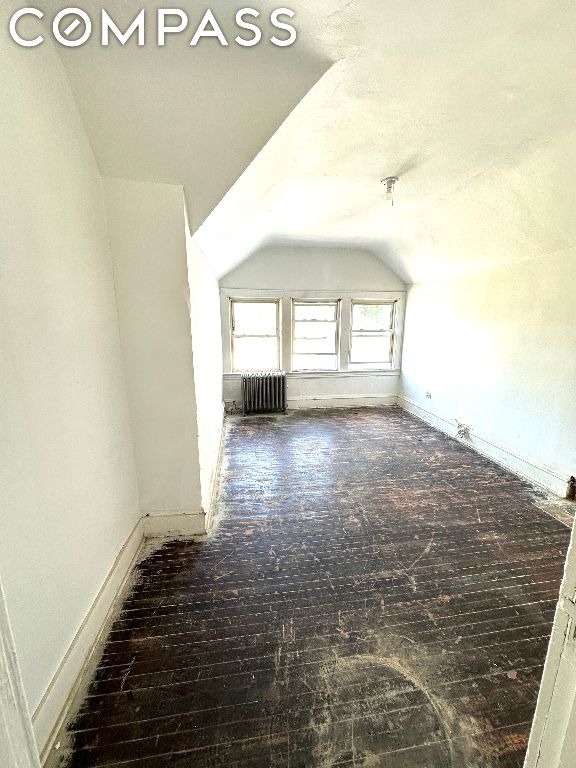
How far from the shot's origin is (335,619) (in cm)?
165

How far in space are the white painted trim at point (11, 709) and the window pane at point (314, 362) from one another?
16.4ft

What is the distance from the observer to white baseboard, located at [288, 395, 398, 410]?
554 cm

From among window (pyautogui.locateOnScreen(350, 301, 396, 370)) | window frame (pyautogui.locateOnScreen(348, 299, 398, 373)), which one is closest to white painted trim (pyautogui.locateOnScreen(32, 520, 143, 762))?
window frame (pyautogui.locateOnScreen(348, 299, 398, 373))

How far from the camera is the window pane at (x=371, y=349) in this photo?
221 inches

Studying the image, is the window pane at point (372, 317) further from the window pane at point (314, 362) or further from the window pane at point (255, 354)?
the window pane at point (255, 354)

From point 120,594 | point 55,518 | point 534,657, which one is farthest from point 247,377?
point 534,657

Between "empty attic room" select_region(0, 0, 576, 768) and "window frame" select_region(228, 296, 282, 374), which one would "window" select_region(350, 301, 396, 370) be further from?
"empty attic room" select_region(0, 0, 576, 768)

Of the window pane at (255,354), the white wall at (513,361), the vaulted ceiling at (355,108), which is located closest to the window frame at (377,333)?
the white wall at (513,361)

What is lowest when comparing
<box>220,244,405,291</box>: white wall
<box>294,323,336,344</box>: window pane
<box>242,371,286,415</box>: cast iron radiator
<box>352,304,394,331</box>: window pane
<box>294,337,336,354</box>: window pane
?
<box>242,371,286,415</box>: cast iron radiator

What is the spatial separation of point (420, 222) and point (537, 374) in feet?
6.54

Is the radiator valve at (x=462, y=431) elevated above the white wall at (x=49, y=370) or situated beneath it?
situated beneath

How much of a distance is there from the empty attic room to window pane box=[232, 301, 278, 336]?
2.07 m

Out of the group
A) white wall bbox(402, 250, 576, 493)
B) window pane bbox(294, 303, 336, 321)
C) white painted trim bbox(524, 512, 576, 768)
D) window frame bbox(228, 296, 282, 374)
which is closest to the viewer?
white painted trim bbox(524, 512, 576, 768)

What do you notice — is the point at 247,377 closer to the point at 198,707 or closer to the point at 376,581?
the point at 376,581
